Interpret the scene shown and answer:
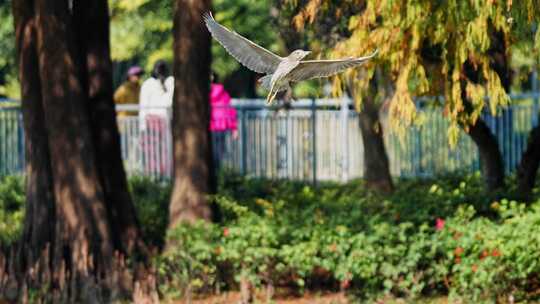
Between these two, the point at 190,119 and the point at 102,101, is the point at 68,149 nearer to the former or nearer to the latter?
the point at 102,101

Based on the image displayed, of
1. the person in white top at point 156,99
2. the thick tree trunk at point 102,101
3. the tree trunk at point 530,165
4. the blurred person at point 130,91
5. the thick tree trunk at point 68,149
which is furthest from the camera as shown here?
the blurred person at point 130,91

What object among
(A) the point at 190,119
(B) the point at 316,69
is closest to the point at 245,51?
(B) the point at 316,69

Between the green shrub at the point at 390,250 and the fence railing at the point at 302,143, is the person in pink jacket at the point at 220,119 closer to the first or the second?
the fence railing at the point at 302,143

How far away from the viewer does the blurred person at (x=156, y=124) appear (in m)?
20.2

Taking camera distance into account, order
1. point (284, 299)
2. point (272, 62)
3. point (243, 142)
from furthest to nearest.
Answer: point (243, 142), point (284, 299), point (272, 62)

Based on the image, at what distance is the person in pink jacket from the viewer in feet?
63.5

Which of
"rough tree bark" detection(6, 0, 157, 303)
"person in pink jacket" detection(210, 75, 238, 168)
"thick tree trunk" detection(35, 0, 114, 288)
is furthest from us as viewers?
"person in pink jacket" detection(210, 75, 238, 168)

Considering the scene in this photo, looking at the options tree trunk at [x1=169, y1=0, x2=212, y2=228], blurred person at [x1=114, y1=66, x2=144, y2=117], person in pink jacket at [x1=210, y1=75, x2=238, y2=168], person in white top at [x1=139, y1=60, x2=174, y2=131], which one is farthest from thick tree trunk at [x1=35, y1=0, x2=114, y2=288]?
blurred person at [x1=114, y1=66, x2=144, y2=117]

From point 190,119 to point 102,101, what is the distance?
960 millimetres

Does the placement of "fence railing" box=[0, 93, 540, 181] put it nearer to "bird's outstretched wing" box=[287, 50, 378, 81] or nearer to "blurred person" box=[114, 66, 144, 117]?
"blurred person" box=[114, 66, 144, 117]

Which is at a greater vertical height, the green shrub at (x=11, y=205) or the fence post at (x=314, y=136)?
the fence post at (x=314, y=136)

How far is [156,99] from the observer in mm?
20312

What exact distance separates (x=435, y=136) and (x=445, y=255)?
27.7 feet

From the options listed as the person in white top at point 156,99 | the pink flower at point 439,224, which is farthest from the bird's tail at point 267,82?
the person in white top at point 156,99
